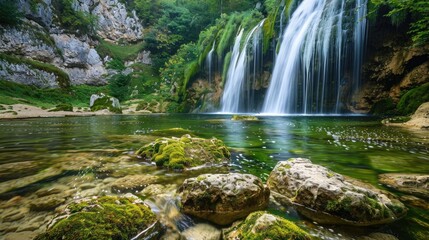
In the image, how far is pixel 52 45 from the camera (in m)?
38.9

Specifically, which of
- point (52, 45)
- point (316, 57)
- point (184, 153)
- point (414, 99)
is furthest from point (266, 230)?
point (52, 45)

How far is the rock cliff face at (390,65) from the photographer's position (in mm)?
16438

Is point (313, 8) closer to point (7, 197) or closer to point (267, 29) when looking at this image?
point (267, 29)

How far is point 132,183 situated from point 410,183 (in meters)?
4.12

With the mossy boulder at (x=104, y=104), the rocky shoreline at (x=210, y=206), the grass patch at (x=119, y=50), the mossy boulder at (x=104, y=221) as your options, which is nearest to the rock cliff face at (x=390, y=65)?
the rocky shoreline at (x=210, y=206)

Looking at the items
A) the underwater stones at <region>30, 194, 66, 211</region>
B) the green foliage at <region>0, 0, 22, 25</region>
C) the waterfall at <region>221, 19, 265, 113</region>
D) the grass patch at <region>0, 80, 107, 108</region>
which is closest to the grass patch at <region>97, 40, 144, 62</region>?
the grass patch at <region>0, 80, 107, 108</region>

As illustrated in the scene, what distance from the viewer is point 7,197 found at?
10.5ft

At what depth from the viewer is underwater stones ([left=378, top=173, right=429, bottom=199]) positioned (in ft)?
10.9

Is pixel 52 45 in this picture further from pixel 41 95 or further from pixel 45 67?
pixel 41 95

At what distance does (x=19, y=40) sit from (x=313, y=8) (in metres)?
38.6

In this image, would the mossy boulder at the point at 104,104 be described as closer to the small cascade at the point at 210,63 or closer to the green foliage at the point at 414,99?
the small cascade at the point at 210,63

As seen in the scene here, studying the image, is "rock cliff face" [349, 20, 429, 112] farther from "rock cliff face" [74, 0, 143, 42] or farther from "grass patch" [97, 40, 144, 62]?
"rock cliff face" [74, 0, 143, 42]

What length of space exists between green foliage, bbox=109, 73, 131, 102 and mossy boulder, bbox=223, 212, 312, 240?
4229cm

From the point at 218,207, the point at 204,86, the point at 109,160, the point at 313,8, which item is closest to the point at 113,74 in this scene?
the point at 204,86
